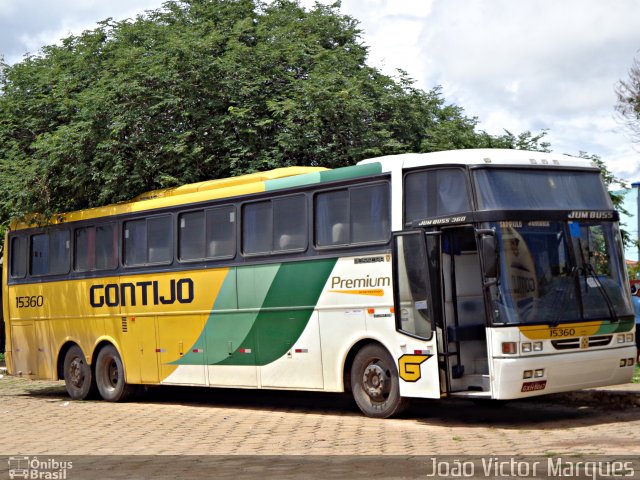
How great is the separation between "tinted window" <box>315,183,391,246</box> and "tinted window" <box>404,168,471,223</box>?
0.39 meters

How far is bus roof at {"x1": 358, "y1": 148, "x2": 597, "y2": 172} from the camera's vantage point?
13.7 meters

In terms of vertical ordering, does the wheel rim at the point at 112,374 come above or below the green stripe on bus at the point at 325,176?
below

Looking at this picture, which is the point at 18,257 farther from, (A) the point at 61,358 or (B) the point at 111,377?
(B) the point at 111,377

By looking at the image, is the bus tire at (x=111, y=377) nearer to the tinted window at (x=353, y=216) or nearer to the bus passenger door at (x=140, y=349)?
the bus passenger door at (x=140, y=349)

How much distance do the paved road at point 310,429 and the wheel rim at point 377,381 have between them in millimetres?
372

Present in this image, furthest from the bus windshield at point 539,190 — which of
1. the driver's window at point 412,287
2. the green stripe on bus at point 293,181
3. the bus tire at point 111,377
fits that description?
the bus tire at point 111,377

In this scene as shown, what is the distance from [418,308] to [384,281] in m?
0.72

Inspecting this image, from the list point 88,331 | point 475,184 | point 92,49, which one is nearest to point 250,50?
point 92,49

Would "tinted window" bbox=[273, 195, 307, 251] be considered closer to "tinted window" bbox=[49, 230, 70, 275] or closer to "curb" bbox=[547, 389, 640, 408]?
"curb" bbox=[547, 389, 640, 408]

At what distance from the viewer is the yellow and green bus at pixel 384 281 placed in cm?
1332

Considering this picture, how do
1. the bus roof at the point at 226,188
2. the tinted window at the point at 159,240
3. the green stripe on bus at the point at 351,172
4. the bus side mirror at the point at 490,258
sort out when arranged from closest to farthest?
the bus side mirror at the point at 490,258
the green stripe on bus at the point at 351,172
the bus roof at the point at 226,188
the tinted window at the point at 159,240

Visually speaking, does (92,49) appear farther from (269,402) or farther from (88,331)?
(269,402)

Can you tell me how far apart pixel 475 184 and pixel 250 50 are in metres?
10.1

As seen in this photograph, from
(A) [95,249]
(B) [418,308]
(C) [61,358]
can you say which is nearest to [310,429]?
(B) [418,308]
